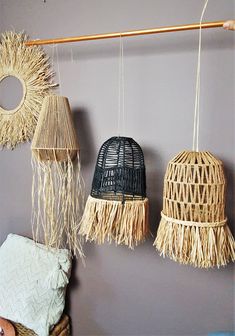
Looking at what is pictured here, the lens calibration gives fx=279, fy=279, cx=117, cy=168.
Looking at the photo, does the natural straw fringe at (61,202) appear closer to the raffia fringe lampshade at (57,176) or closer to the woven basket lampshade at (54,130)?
the raffia fringe lampshade at (57,176)

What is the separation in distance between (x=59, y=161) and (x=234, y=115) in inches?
30.6

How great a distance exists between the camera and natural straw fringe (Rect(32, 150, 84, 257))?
1.30 metres

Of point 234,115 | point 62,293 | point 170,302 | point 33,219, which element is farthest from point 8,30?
point 170,302

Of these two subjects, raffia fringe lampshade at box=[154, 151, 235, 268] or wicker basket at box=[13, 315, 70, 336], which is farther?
wicker basket at box=[13, 315, 70, 336]

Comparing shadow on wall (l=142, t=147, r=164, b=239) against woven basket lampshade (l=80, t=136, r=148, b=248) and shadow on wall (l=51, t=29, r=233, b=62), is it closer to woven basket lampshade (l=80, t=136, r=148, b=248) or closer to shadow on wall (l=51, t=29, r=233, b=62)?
woven basket lampshade (l=80, t=136, r=148, b=248)

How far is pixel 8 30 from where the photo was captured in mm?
1511

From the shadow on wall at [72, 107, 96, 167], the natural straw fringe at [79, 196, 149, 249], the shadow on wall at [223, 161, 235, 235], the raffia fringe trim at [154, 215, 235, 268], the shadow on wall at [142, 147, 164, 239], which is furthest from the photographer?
the shadow on wall at [72, 107, 96, 167]

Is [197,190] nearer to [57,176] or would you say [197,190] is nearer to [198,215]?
[198,215]

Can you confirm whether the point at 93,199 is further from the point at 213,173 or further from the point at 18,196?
the point at 18,196

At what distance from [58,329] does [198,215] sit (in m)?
0.95

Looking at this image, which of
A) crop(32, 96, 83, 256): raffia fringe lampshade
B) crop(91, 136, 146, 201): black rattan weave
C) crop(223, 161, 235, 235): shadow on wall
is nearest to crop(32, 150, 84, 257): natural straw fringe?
crop(32, 96, 83, 256): raffia fringe lampshade

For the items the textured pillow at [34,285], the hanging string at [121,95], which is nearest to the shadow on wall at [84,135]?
the hanging string at [121,95]

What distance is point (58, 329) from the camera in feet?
4.45

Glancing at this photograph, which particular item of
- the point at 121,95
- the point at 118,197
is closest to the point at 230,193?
the point at 118,197
